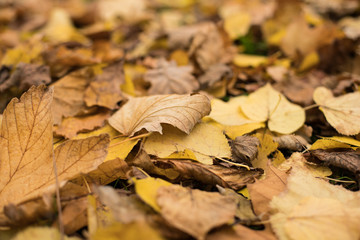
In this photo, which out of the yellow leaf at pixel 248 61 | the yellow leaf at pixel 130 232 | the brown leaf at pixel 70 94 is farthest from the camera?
the yellow leaf at pixel 248 61

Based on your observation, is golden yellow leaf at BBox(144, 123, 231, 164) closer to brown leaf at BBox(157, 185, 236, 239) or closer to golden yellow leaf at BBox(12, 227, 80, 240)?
brown leaf at BBox(157, 185, 236, 239)

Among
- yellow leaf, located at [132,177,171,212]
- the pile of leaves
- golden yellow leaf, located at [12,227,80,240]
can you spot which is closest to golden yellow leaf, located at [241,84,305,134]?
the pile of leaves

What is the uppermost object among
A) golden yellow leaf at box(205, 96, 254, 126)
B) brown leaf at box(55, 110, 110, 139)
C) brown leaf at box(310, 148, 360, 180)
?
brown leaf at box(55, 110, 110, 139)

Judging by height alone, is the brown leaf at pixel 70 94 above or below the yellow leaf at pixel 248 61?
above

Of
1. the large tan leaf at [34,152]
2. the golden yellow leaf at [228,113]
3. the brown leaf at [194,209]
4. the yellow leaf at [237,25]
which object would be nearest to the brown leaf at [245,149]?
the golden yellow leaf at [228,113]

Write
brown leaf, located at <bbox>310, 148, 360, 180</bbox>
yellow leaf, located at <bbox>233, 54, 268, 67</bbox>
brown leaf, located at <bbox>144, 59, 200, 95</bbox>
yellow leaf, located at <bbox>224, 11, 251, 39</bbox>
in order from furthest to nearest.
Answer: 1. yellow leaf, located at <bbox>224, 11, 251, 39</bbox>
2. yellow leaf, located at <bbox>233, 54, 268, 67</bbox>
3. brown leaf, located at <bbox>144, 59, 200, 95</bbox>
4. brown leaf, located at <bbox>310, 148, 360, 180</bbox>

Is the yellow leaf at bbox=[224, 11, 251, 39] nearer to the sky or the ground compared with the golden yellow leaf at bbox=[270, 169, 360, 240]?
nearer to the sky

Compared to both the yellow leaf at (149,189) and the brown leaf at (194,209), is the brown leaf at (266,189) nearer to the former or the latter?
the brown leaf at (194,209)

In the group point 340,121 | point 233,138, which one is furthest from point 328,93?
point 233,138
